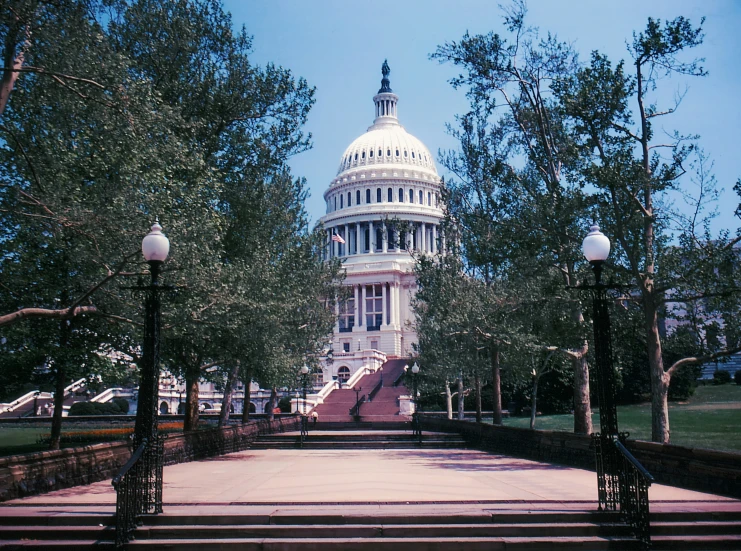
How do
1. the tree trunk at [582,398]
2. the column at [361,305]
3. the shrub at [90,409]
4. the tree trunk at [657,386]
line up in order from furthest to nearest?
1. the column at [361,305]
2. the shrub at [90,409]
3. the tree trunk at [582,398]
4. the tree trunk at [657,386]

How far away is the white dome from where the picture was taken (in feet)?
395

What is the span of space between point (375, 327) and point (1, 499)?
90.0 m

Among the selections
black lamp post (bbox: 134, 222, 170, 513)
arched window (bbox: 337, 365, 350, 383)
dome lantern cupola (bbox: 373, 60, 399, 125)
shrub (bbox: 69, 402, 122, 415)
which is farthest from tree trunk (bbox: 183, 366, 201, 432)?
dome lantern cupola (bbox: 373, 60, 399, 125)

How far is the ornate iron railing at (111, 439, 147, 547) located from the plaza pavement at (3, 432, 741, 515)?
0.73 metres

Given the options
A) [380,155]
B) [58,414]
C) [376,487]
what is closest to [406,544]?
[376,487]

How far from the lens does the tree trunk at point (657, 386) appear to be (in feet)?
58.1

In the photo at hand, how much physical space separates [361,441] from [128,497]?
2144 centimetres

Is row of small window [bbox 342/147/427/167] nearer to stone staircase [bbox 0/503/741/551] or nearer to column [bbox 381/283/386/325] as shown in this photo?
column [bbox 381/283/386/325]

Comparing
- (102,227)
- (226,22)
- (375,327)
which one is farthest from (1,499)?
(375,327)

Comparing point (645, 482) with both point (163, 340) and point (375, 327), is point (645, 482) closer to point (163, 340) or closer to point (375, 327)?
point (163, 340)

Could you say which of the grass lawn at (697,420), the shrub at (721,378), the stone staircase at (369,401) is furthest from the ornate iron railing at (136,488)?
the shrub at (721,378)

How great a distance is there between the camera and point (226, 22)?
2361 cm

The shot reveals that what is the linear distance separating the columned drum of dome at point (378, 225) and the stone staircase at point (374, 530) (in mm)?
71187

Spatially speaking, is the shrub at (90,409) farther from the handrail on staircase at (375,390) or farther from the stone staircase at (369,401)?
the handrail on staircase at (375,390)
